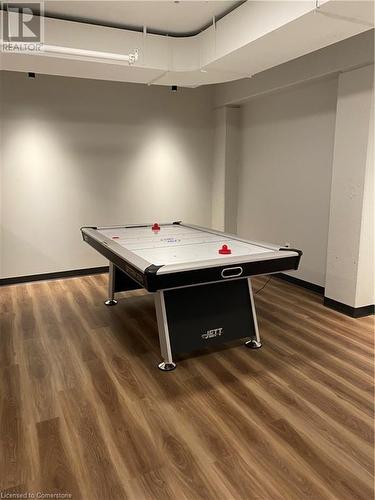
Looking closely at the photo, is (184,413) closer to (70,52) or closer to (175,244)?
(175,244)

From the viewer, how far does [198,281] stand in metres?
2.38

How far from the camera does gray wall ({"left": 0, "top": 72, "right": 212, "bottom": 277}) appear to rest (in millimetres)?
4434

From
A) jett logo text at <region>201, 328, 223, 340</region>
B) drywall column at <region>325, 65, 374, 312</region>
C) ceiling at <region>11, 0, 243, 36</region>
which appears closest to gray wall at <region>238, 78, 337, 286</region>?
drywall column at <region>325, 65, 374, 312</region>

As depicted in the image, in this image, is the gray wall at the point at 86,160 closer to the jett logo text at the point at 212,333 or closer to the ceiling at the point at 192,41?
the ceiling at the point at 192,41

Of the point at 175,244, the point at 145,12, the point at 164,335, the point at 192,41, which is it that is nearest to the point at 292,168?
the point at 192,41

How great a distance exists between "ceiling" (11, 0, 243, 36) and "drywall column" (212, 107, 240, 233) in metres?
1.71

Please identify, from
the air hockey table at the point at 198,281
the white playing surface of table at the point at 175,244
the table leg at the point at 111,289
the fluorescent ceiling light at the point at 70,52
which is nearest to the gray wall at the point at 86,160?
the white playing surface of table at the point at 175,244

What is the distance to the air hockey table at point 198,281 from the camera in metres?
2.36

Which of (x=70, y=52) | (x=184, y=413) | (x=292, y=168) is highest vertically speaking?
(x=70, y=52)

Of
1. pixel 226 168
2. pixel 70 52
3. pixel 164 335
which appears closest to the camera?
pixel 164 335

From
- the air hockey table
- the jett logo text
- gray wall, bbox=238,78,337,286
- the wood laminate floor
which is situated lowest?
the wood laminate floor

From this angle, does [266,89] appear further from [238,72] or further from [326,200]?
[326,200]

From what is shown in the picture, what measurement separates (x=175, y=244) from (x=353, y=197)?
167 centimetres

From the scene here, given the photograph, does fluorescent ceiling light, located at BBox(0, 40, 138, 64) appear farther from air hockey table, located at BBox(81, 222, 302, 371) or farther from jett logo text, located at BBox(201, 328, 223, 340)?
jett logo text, located at BBox(201, 328, 223, 340)
